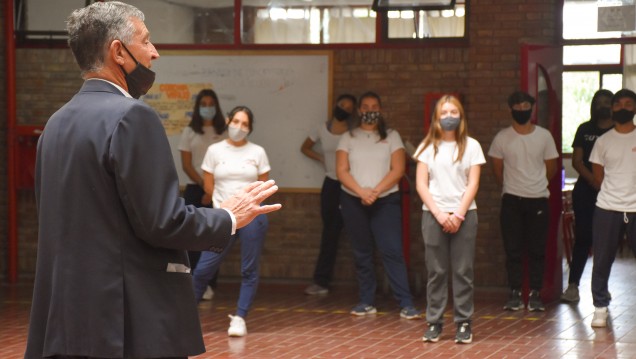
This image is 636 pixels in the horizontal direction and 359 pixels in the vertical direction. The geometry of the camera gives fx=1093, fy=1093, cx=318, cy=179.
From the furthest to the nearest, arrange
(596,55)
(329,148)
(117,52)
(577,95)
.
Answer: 1. (577,95)
2. (596,55)
3. (329,148)
4. (117,52)

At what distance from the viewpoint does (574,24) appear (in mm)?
10680

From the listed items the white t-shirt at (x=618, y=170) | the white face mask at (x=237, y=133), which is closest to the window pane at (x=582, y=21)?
the white t-shirt at (x=618, y=170)

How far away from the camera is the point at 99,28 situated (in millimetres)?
3275

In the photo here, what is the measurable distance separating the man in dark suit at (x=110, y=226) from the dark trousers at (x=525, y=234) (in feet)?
22.5

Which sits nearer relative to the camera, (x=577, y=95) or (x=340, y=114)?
(x=340, y=114)

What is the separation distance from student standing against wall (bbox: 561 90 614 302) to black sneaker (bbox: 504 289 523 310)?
0.71 m

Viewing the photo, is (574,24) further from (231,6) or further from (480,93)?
(231,6)

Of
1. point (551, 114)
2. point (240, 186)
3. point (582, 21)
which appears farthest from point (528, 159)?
point (240, 186)

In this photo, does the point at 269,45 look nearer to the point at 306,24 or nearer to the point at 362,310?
the point at 306,24

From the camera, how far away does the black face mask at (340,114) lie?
10609mm

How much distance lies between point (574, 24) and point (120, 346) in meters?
8.35

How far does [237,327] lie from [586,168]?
3816mm

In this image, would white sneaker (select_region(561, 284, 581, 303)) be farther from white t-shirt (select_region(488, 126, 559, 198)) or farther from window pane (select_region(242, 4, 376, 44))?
Result: window pane (select_region(242, 4, 376, 44))

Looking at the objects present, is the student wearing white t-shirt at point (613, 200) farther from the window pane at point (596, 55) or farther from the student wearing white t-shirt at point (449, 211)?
the window pane at point (596, 55)
